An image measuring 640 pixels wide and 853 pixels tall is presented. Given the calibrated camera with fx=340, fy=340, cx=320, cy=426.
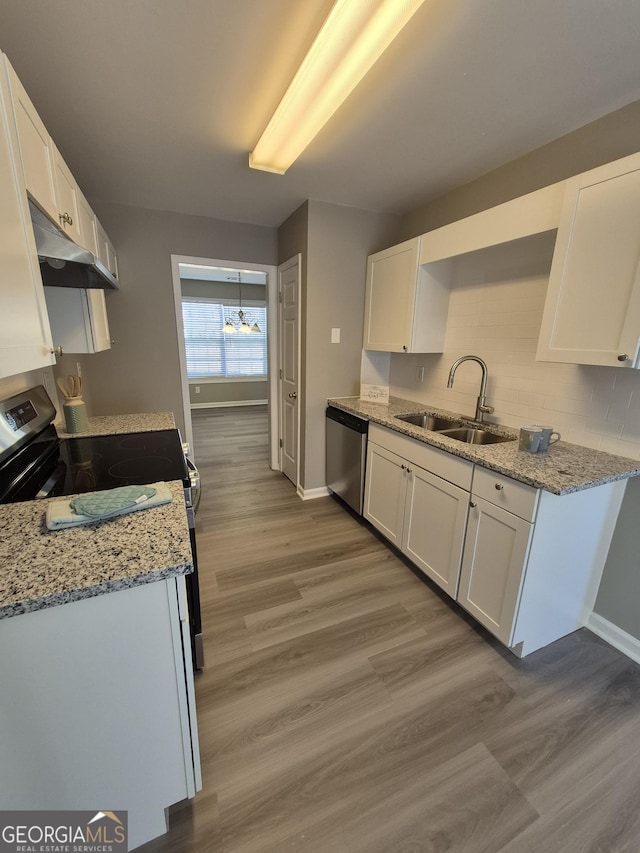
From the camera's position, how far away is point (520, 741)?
1297 millimetres

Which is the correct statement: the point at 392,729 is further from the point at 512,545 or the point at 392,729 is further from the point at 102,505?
the point at 102,505

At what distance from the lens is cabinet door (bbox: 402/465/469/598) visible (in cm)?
179

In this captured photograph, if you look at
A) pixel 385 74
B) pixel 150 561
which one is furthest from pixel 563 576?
pixel 385 74

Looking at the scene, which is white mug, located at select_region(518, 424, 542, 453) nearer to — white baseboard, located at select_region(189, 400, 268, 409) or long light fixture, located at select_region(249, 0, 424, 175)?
long light fixture, located at select_region(249, 0, 424, 175)

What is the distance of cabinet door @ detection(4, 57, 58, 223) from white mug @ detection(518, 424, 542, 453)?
2.18 m

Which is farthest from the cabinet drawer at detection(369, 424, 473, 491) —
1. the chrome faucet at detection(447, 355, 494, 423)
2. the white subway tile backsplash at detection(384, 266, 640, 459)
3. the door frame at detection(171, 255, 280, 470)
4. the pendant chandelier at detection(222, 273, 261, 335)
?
the pendant chandelier at detection(222, 273, 261, 335)

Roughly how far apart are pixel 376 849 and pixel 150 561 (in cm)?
113

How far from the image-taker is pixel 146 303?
2979mm

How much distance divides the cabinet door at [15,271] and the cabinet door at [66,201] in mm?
448

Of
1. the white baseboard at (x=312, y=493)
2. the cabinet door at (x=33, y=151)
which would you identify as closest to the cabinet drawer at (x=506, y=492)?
the white baseboard at (x=312, y=493)

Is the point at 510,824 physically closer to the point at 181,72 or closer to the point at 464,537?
the point at 464,537

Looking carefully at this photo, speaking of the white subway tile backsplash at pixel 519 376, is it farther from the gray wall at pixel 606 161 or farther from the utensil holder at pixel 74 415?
the utensil holder at pixel 74 415

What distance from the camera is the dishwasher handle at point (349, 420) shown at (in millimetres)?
2549

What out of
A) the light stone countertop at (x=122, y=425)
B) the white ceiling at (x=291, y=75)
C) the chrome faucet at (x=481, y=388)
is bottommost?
the light stone countertop at (x=122, y=425)
